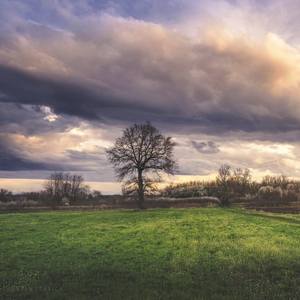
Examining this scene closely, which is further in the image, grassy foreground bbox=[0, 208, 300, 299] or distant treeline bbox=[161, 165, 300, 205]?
distant treeline bbox=[161, 165, 300, 205]

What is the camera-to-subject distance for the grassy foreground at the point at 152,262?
54.2ft

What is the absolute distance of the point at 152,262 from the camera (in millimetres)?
23172

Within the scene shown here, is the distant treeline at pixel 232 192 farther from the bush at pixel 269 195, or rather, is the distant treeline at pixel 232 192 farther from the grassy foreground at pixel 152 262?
the grassy foreground at pixel 152 262

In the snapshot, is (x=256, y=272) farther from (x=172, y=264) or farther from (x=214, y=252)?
(x=214, y=252)

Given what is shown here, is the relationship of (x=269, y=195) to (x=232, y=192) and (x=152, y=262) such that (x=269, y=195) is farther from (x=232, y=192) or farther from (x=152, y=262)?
(x=152, y=262)

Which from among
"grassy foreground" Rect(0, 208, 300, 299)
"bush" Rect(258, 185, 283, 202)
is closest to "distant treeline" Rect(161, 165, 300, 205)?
"bush" Rect(258, 185, 283, 202)

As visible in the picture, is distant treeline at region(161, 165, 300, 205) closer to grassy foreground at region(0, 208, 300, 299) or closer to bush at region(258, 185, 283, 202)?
bush at region(258, 185, 283, 202)

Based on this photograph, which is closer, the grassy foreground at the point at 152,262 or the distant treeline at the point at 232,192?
the grassy foreground at the point at 152,262

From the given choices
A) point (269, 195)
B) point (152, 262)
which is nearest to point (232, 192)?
point (269, 195)

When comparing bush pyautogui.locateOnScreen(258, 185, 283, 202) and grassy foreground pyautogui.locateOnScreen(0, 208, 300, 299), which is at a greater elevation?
bush pyautogui.locateOnScreen(258, 185, 283, 202)

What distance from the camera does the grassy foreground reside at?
16.5m

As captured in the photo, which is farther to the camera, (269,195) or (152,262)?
(269,195)

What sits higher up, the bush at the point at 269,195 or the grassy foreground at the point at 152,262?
the bush at the point at 269,195

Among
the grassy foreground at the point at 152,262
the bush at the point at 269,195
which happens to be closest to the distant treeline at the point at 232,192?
the bush at the point at 269,195
